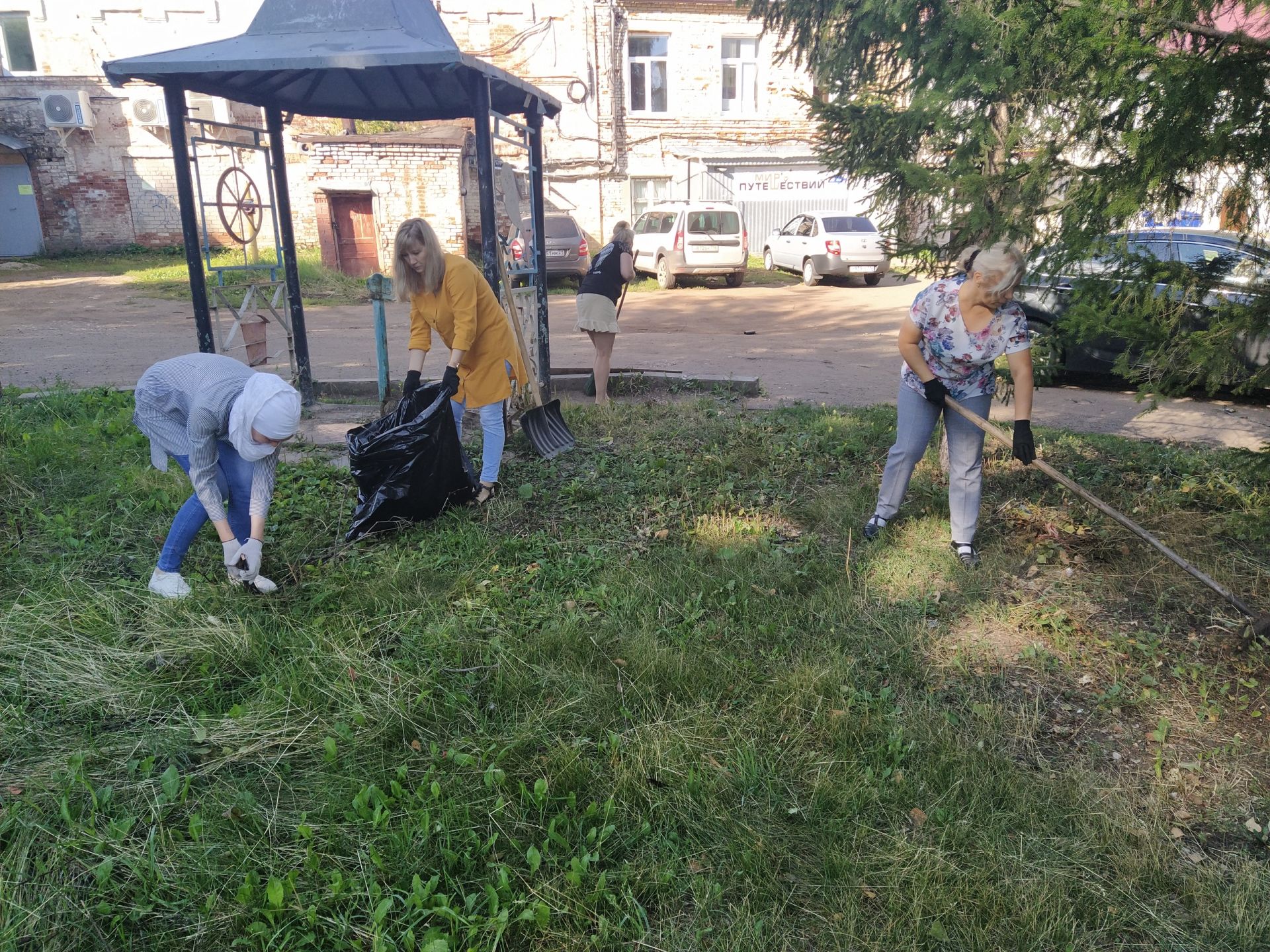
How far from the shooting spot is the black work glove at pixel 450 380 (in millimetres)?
4648

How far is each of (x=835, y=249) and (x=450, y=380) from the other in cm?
1479

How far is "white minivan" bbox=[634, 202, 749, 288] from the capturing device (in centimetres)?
1766

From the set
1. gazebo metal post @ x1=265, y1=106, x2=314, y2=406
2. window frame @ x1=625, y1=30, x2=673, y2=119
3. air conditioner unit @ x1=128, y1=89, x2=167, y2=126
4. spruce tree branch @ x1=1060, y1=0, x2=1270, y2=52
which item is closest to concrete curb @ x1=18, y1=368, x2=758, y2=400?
gazebo metal post @ x1=265, y1=106, x2=314, y2=406

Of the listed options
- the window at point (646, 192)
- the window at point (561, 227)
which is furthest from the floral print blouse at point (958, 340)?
the window at point (646, 192)

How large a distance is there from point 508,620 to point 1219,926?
2.51m

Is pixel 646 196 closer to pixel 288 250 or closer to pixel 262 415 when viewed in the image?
pixel 288 250

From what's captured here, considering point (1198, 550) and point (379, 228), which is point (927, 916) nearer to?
point (1198, 550)

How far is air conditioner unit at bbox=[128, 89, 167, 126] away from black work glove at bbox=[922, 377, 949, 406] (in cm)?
2435

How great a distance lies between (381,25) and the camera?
5.90m

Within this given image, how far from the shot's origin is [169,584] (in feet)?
12.4

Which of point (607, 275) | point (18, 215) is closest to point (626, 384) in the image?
point (607, 275)

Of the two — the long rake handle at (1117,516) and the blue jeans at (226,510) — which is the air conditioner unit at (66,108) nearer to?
the blue jeans at (226,510)

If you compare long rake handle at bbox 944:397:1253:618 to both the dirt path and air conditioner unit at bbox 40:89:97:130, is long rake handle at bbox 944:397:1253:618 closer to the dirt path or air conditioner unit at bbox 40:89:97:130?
the dirt path

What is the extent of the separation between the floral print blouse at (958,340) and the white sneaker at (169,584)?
11.5 ft
